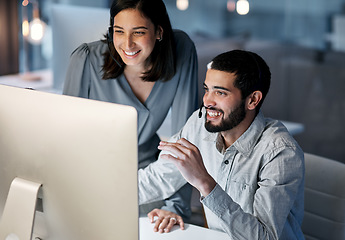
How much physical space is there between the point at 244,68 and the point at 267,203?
14.9 inches

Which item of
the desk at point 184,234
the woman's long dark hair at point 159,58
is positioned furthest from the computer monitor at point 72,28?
the desk at point 184,234

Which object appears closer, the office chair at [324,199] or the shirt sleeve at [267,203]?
the shirt sleeve at [267,203]

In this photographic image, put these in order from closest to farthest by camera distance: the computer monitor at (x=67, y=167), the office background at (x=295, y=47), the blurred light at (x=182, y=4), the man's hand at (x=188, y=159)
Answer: the computer monitor at (x=67, y=167) < the man's hand at (x=188, y=159) < the office background at (x=295, y=47) < the blurred light at (x=182, y=4)

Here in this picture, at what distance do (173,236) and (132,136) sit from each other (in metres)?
0.54

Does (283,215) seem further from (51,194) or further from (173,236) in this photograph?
(51,194)

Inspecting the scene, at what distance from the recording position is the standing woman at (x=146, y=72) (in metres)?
1.73

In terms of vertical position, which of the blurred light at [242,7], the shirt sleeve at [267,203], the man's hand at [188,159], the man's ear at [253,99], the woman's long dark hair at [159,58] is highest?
the blurred light at [242,7]

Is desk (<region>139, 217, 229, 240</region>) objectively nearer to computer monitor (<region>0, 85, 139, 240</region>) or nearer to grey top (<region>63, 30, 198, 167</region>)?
computer monitor (<region>0, 85, 139, 240</region>)

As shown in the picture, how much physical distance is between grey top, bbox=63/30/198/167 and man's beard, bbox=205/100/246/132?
37 centimetres

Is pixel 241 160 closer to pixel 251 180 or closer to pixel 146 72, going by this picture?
pixel 251 180

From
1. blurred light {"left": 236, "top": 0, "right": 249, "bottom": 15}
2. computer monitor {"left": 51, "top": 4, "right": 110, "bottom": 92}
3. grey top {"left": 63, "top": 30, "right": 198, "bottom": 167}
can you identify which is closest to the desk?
grey top {"left": 63, "top": 30, "right": 198, "bottom": 167}

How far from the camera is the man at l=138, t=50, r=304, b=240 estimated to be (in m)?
1.31

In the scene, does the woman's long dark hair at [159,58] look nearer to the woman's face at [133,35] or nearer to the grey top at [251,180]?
the woman's face at [133,35]

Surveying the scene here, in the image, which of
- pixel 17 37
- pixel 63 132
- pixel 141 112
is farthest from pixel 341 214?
pixel 17 37
